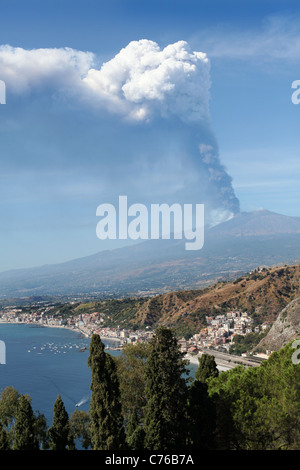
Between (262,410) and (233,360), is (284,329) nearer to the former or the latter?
(233,360)

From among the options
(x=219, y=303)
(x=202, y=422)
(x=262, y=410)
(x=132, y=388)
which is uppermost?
(x=262, y=410)

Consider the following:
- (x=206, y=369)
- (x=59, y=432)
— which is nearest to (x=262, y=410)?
(x=206, y=369)

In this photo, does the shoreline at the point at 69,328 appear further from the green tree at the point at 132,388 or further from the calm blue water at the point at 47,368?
the green tree at the point at 132,388

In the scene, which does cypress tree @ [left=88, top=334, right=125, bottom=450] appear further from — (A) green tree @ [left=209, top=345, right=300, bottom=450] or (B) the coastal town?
(B) the coastal town

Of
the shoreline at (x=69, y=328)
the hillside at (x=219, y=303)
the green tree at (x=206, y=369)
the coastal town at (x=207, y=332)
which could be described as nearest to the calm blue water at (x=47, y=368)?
the shoreline at (x=69, y=328)

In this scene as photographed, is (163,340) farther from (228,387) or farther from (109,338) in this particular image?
(109,338)

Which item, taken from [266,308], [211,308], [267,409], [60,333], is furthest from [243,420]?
[60,333]
